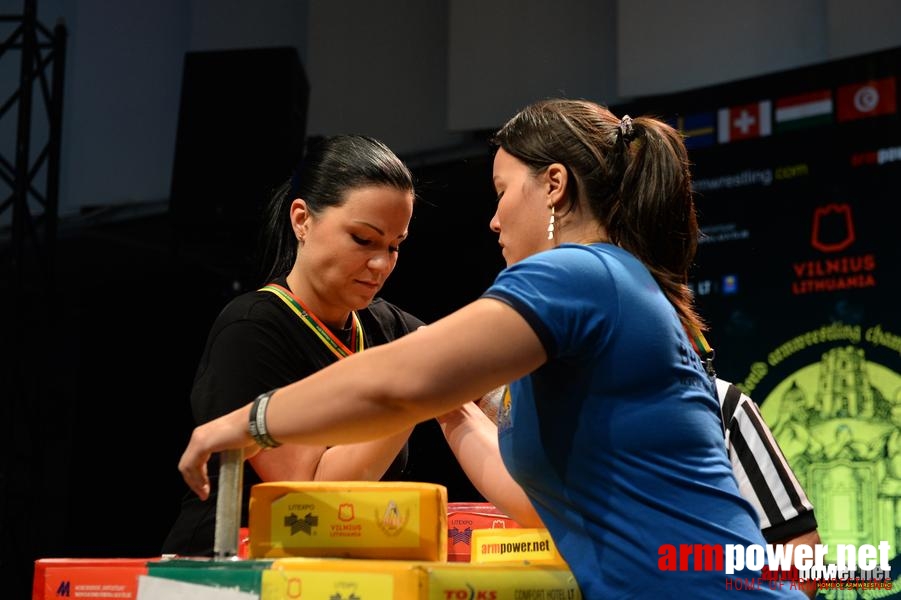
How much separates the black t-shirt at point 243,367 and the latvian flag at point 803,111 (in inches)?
113

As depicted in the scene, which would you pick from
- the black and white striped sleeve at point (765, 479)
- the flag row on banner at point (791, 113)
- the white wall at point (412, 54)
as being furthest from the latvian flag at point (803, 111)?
the black and white striped sleeve at point (765, 479)

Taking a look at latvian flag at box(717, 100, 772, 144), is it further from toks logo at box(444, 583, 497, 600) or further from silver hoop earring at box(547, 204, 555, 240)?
toks logo at box(444, 583, 497, 600)

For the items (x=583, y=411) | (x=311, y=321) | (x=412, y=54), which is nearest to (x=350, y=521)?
(x=583, y=411)

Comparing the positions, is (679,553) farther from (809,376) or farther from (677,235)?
(809,376)

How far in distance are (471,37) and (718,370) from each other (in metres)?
2.22

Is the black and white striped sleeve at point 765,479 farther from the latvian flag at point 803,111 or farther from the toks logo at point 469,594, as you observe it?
the latvian flag at point 803,111

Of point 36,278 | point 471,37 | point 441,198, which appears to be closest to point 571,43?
point 471,37

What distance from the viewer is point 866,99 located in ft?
13.5

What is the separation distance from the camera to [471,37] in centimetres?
Answer: 542

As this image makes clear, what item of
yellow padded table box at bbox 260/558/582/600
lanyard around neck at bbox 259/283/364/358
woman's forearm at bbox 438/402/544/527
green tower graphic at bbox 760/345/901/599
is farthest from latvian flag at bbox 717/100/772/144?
yellow padded table box at bbox 260/558/582/600

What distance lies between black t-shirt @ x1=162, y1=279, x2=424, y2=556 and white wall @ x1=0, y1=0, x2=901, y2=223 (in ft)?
10.9

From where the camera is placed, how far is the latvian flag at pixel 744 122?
14.2 feet

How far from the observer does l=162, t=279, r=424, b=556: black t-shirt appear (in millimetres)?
1730

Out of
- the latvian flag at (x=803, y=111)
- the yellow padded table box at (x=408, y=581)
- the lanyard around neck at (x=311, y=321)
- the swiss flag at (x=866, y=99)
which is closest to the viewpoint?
the yellow padded table box at (x=408, y=581)
